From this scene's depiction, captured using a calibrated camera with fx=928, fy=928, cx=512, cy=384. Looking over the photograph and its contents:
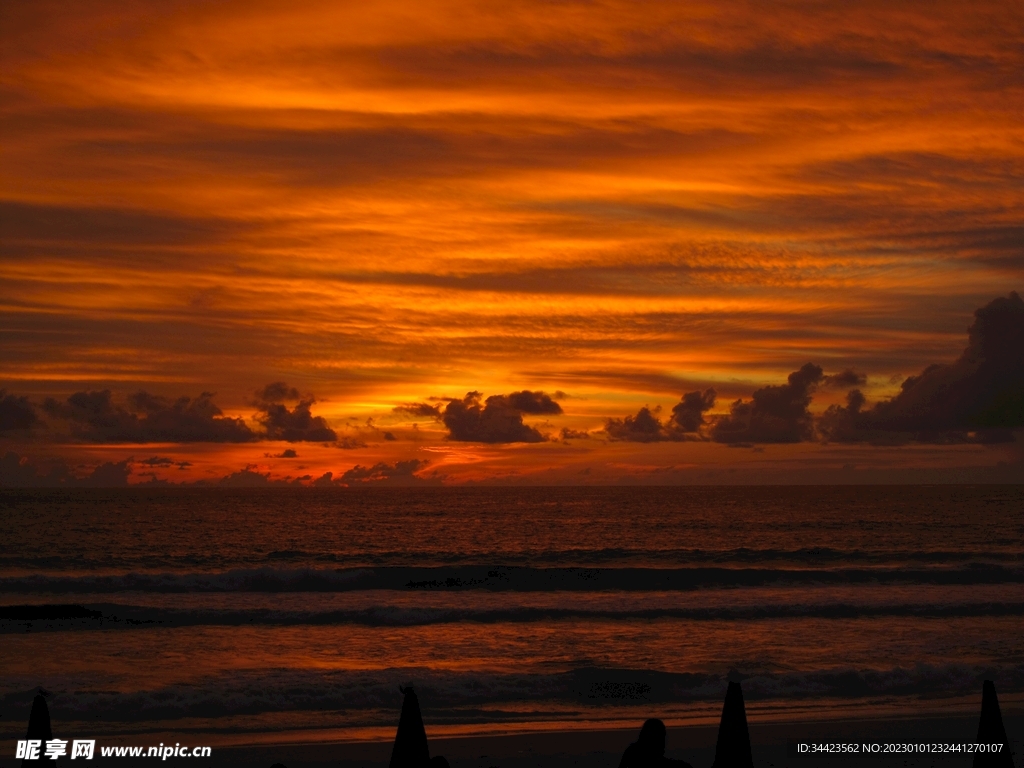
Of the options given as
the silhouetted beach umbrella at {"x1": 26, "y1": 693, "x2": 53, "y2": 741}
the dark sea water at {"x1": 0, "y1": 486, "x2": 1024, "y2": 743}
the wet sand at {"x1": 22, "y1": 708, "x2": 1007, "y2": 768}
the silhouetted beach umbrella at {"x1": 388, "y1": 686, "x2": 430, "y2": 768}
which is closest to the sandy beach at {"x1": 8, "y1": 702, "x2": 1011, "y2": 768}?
the wet sand at {"x1": 22, "y1": 708, "x2": 1007, "y2": 768}

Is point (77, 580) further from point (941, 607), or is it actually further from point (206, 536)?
point (941, 607)

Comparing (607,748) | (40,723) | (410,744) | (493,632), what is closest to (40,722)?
(40,723)

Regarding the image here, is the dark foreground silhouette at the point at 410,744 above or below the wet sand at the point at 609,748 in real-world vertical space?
above

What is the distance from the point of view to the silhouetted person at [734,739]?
7.21 m

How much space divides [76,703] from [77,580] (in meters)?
22.5

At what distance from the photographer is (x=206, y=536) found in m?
61.1

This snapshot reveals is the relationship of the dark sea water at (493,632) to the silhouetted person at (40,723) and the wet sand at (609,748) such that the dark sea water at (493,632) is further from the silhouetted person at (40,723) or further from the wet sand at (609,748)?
the silhouetted person at (40,723)

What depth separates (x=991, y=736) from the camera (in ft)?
26.4

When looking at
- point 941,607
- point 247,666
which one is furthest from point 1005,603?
point 247,666

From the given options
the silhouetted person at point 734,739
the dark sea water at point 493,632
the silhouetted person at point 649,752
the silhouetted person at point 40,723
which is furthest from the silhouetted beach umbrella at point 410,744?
the dark sea water at point 493,632

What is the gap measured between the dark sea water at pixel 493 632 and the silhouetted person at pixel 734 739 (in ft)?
27.4

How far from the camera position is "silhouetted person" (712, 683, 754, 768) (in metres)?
7.21

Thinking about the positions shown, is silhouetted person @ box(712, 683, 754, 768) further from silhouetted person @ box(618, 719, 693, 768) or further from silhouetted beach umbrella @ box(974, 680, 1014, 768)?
silhouetted beach umbrella @ box(974, 680, 1014, 768)

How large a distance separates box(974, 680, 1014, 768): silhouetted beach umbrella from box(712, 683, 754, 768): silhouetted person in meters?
2.08
